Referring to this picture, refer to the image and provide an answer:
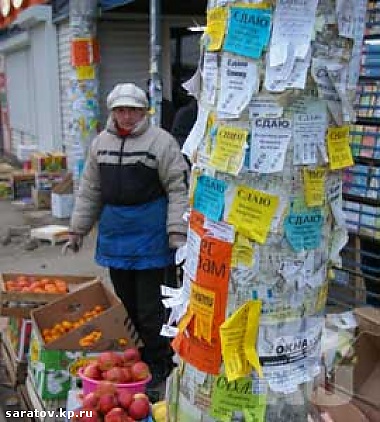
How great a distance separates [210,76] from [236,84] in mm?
132

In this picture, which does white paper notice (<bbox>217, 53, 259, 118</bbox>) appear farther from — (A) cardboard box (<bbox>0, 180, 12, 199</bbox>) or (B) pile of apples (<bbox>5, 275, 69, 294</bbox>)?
(A) cardboard box (<bbox>0, 180, 12, 199</bbox>)

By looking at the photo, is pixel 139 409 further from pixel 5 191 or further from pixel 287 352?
pixel 5 191

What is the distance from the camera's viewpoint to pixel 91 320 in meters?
3.95

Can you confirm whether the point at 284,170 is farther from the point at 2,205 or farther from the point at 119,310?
the point at 2,205

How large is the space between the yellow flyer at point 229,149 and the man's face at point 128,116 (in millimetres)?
2090

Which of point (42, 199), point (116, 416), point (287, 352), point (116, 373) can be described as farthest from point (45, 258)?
point (287, 352)

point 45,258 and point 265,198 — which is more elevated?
point 265,198

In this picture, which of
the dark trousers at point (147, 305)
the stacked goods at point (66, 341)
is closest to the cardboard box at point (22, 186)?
the dark trousers at point (147, 305)

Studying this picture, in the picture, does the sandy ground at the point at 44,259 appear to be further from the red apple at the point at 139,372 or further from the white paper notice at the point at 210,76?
the white paper notice at the point at 210,76

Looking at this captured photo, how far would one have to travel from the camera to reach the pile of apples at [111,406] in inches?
128

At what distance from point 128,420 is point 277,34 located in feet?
6.81

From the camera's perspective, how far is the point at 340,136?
2.04 m

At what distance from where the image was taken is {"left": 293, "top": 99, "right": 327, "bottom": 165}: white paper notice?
6.37 feet

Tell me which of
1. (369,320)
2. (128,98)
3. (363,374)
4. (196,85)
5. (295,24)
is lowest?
(363,374)
